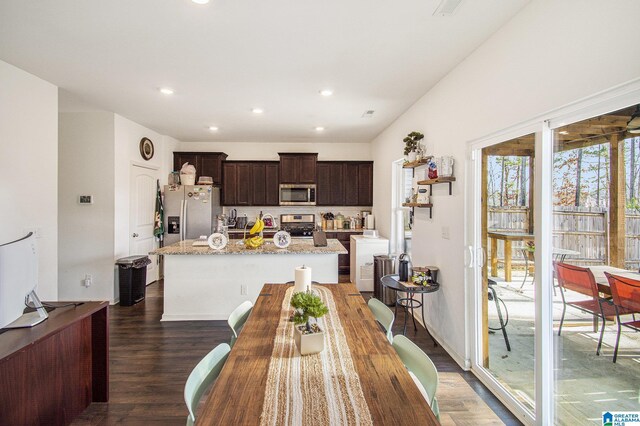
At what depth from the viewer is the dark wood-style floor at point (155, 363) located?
7.09 ft

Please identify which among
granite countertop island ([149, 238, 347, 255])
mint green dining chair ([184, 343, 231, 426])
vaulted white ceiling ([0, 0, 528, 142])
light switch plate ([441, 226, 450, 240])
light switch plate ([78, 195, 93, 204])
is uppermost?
vaulted white ceiling ([0, 0, 528, 142])

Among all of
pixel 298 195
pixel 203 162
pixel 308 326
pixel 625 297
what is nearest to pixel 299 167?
pixel 298 195

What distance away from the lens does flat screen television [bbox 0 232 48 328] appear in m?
1.57

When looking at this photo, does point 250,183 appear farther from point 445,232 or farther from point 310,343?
point 310,343

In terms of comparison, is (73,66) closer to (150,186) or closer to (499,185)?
(150,186)

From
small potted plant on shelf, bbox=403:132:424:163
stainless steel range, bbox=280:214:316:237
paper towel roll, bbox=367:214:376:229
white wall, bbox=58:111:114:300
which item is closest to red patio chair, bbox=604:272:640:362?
small potted plant on shelf, bbox=403:132:424:163

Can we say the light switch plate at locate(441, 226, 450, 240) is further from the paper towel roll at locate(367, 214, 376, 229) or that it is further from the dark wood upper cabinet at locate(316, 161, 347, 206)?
the dark wood upper cabinet at locate(316, 161, 347, 206)

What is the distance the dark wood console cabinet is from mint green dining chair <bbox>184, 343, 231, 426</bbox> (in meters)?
1.06

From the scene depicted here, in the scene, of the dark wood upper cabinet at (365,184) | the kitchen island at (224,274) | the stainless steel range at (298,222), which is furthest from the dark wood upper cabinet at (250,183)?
the kitchen island at (224,274)

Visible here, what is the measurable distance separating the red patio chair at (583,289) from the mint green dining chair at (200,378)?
1.99 meters

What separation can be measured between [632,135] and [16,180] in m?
4.61

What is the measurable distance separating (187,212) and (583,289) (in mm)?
5512

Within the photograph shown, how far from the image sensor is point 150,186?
17.7 feet

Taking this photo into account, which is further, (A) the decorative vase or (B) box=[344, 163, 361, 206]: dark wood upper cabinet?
(B) box=[344, 163, 361, 206]: dark wood upper cabinet
